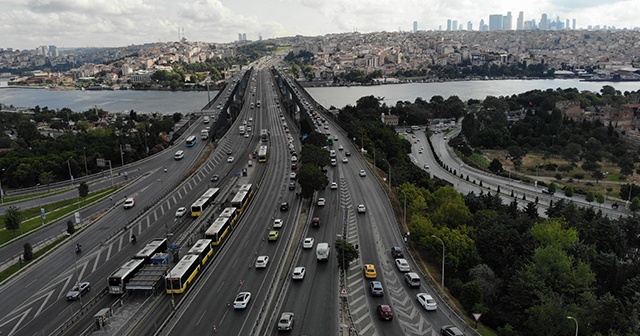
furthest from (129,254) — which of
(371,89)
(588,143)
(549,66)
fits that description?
(549,66)

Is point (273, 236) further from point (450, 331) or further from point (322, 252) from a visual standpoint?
point (450, 331)

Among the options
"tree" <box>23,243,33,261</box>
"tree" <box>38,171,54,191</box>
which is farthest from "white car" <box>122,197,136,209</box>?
"tree" <box>38,171,54,191</box>

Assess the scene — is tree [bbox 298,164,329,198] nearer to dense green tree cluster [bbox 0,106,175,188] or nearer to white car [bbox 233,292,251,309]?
white car [bbox 233,292,251,309]

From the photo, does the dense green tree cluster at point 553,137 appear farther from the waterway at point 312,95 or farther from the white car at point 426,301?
the waterway at point 312,95

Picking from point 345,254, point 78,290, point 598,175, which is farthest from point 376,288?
point 598,175

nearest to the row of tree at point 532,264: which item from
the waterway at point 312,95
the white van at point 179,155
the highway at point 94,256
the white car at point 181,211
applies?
the white car at point 181,211
